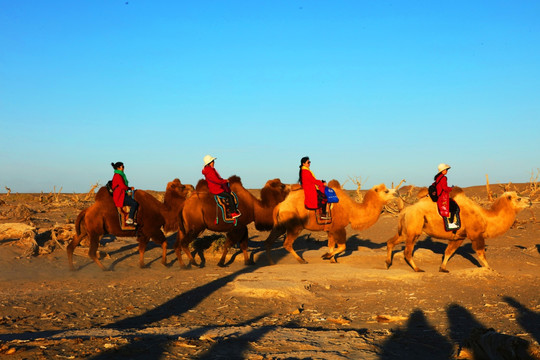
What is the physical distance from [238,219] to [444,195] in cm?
502

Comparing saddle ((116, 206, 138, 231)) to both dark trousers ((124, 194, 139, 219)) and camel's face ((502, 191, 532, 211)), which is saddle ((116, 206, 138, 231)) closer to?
dark trousers ((124, 194, 139, 219))

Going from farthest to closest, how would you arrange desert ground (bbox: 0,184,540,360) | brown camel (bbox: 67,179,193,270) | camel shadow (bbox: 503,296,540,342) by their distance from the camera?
brown camel (bbox: 67,179,193,270) → camel shadow (bbox: 503,296,540,342) → desert ground (bbox: 0,184,540,360)

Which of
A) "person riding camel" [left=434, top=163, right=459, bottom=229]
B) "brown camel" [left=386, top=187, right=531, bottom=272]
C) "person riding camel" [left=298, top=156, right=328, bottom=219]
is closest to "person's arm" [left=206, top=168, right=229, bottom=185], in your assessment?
"person riding camel" [left=298, top=156, right=328, bottom=219]

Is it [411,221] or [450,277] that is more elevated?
[411,221]

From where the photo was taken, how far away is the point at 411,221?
11.8 m

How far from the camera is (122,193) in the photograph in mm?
12570

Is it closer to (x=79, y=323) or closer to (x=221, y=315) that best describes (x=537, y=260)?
(x=221, y=315)

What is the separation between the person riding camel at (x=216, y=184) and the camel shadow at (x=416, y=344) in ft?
22.5

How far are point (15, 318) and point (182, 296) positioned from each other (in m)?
2.78

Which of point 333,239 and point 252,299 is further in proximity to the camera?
point 333,239

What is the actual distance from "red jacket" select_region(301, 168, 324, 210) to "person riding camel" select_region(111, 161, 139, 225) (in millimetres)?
4056

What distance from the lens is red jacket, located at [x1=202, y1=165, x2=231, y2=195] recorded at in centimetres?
1316

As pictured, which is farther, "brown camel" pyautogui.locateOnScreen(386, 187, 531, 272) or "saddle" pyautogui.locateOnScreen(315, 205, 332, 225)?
"saddle" pyautogui.locateOnScreen(315, 205, 332, 225)

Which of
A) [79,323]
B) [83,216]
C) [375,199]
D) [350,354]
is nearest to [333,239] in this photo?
[375,199]
